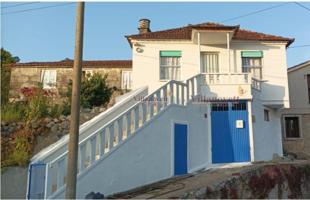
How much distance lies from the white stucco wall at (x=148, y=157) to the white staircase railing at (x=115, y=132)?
0.22 m

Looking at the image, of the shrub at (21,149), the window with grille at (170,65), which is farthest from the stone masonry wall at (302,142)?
the shrub at (21,149)

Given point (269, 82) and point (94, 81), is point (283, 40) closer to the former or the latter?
point (269, 82)

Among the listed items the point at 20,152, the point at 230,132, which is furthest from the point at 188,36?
the point at 20,152

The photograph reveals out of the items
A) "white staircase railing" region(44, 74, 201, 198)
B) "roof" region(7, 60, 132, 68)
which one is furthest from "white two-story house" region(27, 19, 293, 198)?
"roof" region(7, 60, 132, 68)

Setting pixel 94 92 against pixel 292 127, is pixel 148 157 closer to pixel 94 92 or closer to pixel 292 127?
pixel 94 92

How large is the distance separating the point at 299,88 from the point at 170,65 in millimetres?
11475

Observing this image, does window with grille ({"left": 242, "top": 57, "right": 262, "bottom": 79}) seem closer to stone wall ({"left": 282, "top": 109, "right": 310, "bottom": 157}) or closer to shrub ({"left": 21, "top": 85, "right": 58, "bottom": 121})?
stone wall ({"left": 282, "top": 109, "right": 310, "bottom": 157})

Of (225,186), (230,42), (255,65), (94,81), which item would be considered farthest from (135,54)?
(225,186)

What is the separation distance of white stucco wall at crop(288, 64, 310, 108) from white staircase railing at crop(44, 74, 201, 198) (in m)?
12.4

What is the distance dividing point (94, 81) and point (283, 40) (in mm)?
11469

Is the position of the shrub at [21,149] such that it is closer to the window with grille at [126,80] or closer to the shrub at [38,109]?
the shrub at [38,109]

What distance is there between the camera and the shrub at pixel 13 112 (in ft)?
41.8

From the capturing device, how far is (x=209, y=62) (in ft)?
62.9

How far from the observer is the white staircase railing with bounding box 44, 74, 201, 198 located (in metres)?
9.43
